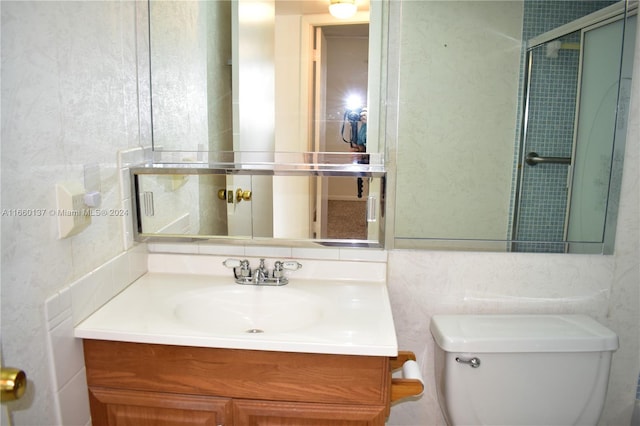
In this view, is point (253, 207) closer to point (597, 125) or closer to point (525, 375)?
point (525, 375)

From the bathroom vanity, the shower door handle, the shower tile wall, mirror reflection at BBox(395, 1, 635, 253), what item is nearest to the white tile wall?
the bathroom vanity

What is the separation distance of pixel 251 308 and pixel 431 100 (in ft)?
2.95

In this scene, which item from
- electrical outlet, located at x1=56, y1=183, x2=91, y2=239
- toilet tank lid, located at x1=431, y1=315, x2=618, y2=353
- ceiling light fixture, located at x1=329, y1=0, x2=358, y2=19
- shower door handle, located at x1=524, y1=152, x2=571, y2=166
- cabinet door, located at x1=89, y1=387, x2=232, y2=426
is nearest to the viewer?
electrical outlet, located at x1=56, y1=183, x2=91, y2=239

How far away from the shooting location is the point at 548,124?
5.40 ft

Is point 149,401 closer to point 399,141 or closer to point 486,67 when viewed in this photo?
point 399,141

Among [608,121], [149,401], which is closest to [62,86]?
[149,401]

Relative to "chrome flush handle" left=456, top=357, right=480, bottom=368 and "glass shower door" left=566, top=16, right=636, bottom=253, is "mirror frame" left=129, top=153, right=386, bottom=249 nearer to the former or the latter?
"chrome flush handle" left=456, top=357, right=480, bottom=368

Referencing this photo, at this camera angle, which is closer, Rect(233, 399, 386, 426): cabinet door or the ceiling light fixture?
Rect(233, 399, 386, 426): cabinet door

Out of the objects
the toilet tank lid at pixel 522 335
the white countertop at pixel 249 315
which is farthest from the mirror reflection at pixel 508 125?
the white countertop at pixel 249 315

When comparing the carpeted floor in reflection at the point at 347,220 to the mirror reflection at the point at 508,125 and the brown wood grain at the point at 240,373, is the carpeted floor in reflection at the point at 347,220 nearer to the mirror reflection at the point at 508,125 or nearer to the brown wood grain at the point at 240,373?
the mirror reflection at the point at 508,125

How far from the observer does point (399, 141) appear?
5.19ft

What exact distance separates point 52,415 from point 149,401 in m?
0.22

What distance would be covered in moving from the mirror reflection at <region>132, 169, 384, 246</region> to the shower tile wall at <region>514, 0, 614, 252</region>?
0.55 metres

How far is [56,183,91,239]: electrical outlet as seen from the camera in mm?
1108
